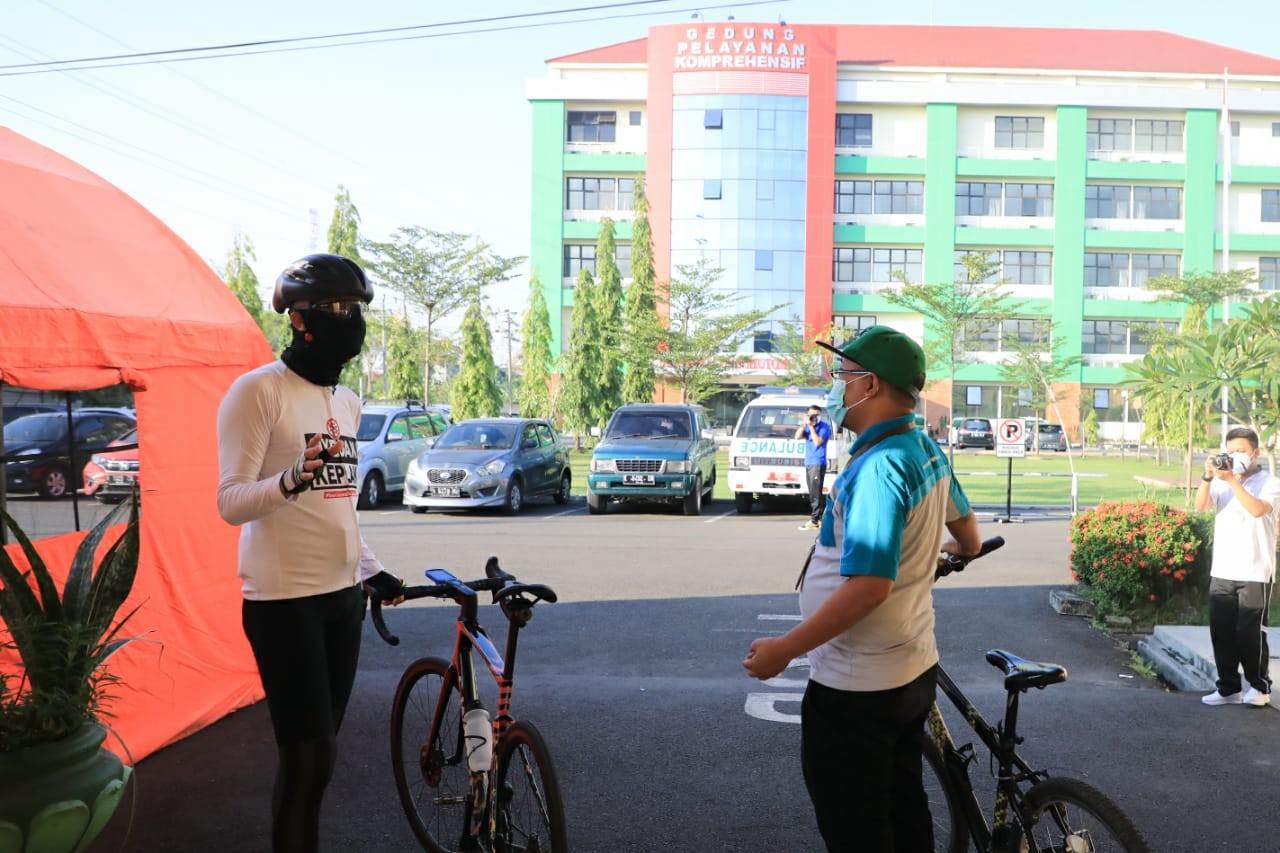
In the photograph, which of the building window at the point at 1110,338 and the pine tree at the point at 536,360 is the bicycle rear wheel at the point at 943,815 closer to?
the pine tree at the point at 536,360

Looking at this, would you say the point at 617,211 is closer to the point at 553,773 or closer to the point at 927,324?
the point at 927,324

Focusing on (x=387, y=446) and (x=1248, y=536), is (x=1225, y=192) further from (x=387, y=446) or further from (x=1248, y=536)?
(x=1248, y=536)

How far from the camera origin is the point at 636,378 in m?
44.5

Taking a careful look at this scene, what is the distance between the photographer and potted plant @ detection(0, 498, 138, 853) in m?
2.87

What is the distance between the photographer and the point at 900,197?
189ft

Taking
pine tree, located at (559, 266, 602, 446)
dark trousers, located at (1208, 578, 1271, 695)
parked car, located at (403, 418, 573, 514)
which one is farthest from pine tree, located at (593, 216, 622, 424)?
dark trousers, located at (1208, 578, 1271, 695)

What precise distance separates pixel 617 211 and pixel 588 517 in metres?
41.7

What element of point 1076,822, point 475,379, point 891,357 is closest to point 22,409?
point 891,357

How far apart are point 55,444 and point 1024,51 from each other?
205 ft

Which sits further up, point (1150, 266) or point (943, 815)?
point (1150, 266)

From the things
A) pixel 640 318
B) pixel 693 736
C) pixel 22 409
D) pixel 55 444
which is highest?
pixel 640 318

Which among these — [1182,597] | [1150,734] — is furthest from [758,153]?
[1150,734]

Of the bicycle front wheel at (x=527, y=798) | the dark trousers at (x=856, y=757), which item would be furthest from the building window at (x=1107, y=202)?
the dark trousers at (x=856, y=757)

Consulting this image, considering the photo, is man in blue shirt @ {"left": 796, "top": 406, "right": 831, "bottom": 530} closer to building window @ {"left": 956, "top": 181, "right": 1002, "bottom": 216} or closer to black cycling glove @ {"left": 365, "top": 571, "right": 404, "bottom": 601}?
black cycling glove @ {"left": 365, "top": 571, "right": 404, "bottom": 601}
